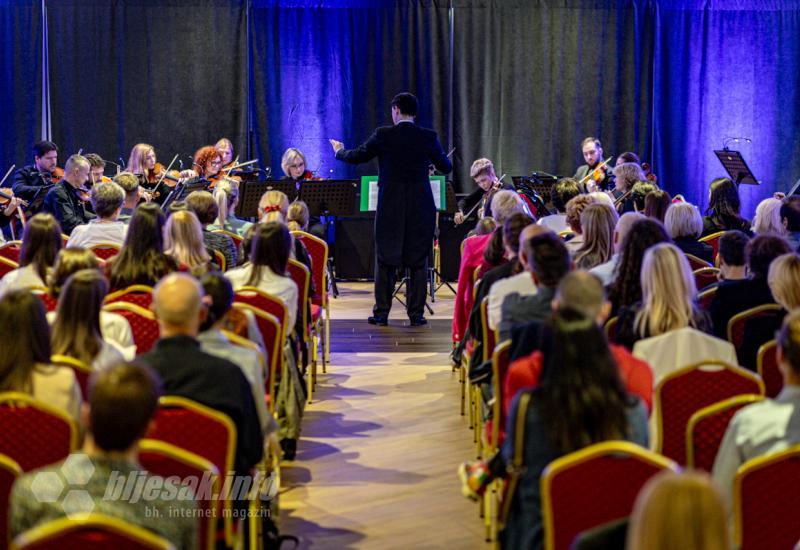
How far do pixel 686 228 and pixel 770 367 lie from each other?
91.8 inches

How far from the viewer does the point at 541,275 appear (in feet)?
13.6

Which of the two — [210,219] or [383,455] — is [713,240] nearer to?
[383,455]

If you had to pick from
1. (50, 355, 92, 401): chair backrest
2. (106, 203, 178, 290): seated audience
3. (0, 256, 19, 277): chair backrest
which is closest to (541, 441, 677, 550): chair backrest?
(50, 355, 92, 401): chair backrest

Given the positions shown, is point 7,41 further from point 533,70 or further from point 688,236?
point 688,236

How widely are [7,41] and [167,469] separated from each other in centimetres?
1044

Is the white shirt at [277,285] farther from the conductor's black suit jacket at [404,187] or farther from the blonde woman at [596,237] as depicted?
the conductor's black suit jacket at [404,187]

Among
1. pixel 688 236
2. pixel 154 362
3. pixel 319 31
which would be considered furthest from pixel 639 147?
pixel 154 362

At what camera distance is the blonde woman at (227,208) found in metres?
7.04

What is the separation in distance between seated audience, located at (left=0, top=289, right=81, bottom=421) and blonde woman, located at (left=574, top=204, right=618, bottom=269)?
2943 millimetres

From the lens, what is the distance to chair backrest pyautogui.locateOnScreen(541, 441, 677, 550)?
8.36 feet

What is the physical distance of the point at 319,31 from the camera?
1200 cm

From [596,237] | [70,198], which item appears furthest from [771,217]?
[70,198]

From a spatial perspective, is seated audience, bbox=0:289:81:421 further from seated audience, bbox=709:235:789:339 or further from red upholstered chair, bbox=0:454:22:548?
seated audience, bbox=709:235:789:339

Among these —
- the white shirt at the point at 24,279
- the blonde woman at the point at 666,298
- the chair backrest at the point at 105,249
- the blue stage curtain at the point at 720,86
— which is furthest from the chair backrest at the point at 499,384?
the blue stage curtain at the point at 720,86
